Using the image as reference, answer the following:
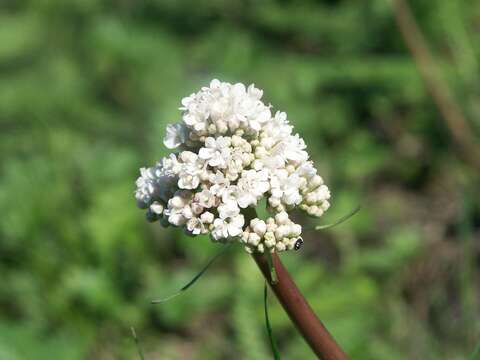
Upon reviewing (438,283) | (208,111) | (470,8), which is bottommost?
(438,283)

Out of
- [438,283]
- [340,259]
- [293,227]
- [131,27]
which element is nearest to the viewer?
[293,227]

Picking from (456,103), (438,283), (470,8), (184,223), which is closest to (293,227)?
(184,223)

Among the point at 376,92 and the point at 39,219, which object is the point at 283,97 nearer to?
the point at 376,92

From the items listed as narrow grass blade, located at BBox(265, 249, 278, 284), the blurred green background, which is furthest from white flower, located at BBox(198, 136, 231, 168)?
the blurred green background

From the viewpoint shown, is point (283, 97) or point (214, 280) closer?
point (214, 280)

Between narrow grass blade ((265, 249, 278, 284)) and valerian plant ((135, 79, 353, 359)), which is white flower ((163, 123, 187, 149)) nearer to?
valerian plant ((135, 79, 353, 359))

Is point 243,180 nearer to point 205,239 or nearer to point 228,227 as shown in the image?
point 228,227
